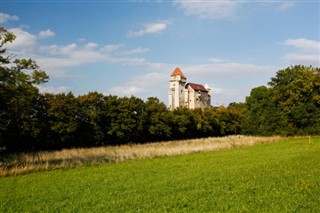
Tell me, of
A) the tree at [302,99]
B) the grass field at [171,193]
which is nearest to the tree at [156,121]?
the tree at [302,99]

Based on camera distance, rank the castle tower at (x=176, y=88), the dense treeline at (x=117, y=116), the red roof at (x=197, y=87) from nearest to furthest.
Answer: the dense treeline at (x=117, y=116)
the castle tower at (x=176, y=88)
the red roof at (x=197, y=87)

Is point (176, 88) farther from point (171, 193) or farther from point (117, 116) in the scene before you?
point (171, 193)

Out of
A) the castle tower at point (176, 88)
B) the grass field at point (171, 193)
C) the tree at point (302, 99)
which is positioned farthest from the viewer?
the castle tower at point (176, 88)

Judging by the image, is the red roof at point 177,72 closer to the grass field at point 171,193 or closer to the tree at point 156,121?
the tree at point 156,121

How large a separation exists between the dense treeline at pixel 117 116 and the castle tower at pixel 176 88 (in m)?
38.9

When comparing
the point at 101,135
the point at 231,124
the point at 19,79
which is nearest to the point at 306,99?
the point at 231,124

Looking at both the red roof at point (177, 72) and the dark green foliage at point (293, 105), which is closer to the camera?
the dark green foliage at point (293, 105)

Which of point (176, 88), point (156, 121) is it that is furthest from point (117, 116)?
point (176, 88)

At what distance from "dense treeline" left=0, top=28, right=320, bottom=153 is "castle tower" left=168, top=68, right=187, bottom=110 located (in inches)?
1533

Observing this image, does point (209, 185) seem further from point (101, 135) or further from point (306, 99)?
point (306, 99)

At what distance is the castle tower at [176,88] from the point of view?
13175 cm

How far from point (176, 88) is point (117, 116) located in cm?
7949

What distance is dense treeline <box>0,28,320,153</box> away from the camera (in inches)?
955

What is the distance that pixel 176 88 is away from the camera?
434ft
